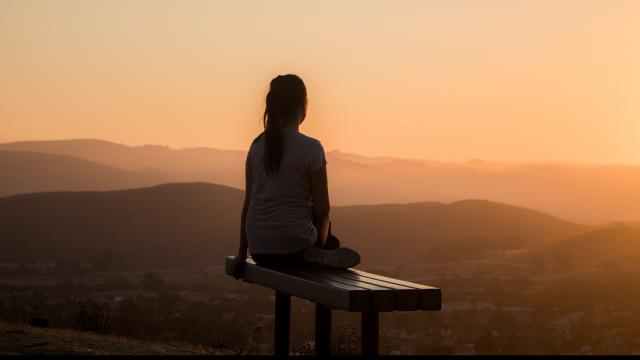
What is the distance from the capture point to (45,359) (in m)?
7.45

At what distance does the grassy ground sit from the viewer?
9.43 metres

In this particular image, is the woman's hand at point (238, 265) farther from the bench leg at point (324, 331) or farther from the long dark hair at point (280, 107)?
the bench leg at point (324, 331)

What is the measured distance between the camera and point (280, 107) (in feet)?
24.1

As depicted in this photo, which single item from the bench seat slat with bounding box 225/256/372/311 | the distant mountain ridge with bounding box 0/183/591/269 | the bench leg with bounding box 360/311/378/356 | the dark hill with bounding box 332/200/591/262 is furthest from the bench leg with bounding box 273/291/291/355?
the dark hill with bounding box 332/200/591/262

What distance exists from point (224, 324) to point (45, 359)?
36.4 meters

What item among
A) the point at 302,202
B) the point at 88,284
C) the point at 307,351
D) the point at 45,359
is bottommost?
the point at 88,284

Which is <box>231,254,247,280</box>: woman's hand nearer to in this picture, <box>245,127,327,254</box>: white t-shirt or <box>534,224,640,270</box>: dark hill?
<box>245,127,327,254</box>: white t-shirt

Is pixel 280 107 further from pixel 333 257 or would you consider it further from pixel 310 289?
pixel 310 289

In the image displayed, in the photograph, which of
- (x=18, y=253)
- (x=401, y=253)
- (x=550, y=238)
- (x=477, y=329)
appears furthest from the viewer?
(x=550, y=238)

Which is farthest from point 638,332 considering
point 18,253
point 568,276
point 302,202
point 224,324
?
point 18,253

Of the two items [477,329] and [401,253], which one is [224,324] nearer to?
[477,329]

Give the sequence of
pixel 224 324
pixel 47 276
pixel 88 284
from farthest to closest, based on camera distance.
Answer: pixel 47 276 < pixel 88 284 < pixel 224 324

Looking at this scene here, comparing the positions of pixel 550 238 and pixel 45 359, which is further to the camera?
pixel 550 238

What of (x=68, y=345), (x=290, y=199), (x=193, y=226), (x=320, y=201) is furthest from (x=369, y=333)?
(x=193, y=226)
